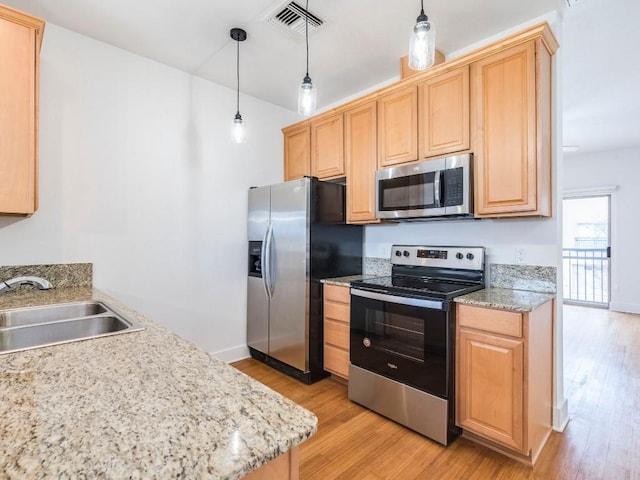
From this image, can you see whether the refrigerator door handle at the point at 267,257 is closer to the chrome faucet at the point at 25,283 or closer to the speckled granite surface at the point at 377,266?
the speckled granite surface at the point at 377,266

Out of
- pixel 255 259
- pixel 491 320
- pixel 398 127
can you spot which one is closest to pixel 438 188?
pixel 398 127

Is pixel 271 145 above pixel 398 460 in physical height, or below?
above

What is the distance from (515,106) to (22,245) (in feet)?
10.5

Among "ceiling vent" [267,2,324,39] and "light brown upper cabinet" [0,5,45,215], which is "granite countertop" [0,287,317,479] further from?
"ceiling vent" [267,2,324,39]

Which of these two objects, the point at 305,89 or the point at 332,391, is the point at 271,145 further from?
the point at 332,391

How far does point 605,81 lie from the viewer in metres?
3.09

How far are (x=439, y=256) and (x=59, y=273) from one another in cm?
272

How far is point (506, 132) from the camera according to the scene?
6.74 ft

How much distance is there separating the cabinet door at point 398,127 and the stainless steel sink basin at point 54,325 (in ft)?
6.82

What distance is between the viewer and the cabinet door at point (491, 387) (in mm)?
1772

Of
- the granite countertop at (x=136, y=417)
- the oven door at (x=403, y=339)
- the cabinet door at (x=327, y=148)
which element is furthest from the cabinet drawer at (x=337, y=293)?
the granite countertop at (x=136, y=417)

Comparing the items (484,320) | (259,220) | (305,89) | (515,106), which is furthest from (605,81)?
(259,220)

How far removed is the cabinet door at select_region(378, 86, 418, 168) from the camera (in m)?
2.51

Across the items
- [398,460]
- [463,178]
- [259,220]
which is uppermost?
[463,178]
